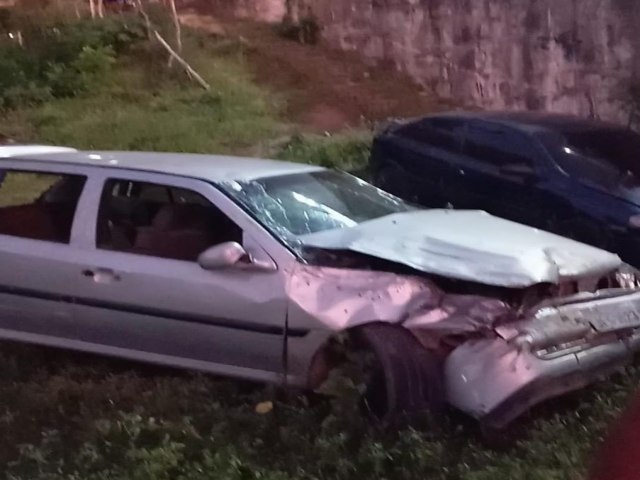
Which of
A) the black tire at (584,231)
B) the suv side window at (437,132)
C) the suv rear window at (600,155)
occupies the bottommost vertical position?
the black tire at (584,231)

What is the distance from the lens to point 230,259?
4551mm

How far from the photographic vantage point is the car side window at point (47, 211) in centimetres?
532

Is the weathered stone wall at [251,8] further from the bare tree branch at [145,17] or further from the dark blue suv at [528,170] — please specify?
the dark blue suv at [528,170]

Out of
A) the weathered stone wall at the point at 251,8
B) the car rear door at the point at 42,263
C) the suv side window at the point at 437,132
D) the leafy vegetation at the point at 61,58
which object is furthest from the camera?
the weathered stone wall at the point at 251,8

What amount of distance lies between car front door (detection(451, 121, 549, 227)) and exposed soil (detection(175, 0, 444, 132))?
17.5ft

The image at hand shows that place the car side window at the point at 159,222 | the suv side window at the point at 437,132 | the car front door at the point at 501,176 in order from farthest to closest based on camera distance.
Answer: the suv side window at the point at 437,132 < the car front door at the point at 501,176 < the car side window at the point at 159,222

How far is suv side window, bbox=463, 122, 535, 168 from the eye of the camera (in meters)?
7.49

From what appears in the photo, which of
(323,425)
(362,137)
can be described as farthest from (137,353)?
(362,137)

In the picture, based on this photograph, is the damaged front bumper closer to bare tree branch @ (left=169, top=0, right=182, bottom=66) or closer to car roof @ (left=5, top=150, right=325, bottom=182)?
car roof @ (left=5, top=150, right=325, bottom=182)

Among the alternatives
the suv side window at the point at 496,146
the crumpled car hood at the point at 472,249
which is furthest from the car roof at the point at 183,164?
the suv side window at the point at 496,146

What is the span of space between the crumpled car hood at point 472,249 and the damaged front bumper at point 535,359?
0.19m

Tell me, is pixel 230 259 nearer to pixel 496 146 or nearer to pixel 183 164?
pixel 183 164

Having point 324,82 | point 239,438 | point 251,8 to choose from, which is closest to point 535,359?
point 239,438

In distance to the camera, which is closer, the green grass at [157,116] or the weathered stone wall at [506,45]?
the weathered stone wall at [506,45]
